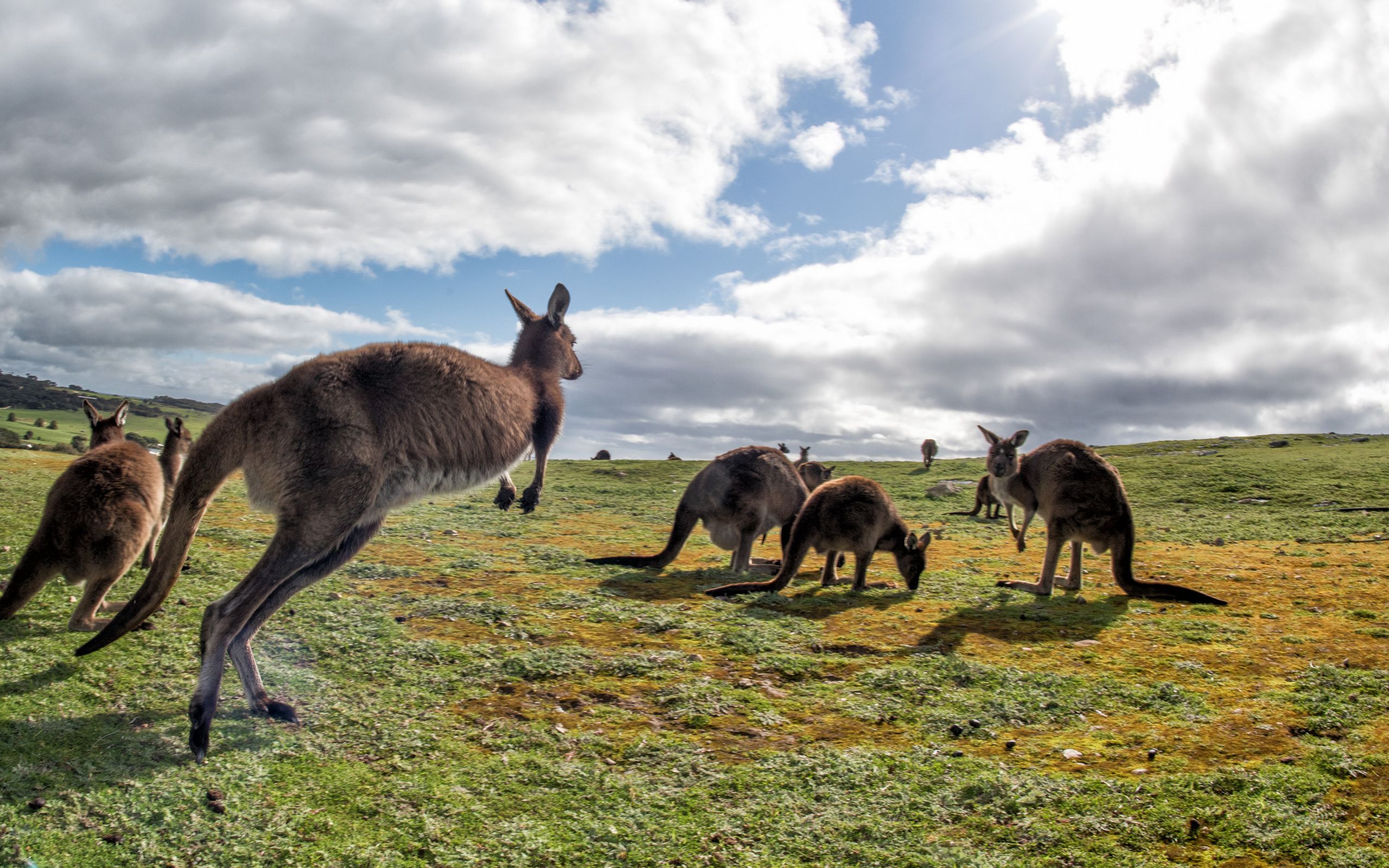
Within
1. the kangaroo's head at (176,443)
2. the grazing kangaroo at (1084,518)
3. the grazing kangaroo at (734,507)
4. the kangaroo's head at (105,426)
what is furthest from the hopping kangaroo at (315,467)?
the grazing kangaroo at (1084,518)

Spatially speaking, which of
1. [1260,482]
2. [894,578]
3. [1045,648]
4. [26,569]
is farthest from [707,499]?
[1260,482]

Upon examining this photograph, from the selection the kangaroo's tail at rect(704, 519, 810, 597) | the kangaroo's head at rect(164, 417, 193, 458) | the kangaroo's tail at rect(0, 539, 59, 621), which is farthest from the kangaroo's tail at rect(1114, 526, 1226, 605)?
the kangaroo's head at rect(164, 417, 193, 458)

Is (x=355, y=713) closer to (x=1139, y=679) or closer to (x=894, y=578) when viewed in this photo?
(x=1139, y=679)

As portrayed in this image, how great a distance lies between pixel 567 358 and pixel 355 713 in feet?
13.5

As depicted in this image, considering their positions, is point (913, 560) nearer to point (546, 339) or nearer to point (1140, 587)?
point (1140, 587)

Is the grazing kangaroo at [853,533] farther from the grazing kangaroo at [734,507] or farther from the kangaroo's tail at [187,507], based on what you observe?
the kangaroo's tail at [187,507]

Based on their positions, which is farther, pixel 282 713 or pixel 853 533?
pixel 853 533

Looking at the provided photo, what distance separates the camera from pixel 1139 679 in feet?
19.8

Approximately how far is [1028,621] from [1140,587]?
236cm

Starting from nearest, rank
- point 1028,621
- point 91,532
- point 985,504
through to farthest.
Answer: point 91,532 < point 1028,621 < point 985,504

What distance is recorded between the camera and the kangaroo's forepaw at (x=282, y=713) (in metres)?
4.60

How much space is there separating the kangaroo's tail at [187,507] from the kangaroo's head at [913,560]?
7.60 meters

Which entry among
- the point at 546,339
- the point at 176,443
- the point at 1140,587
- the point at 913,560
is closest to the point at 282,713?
the point at 546,339

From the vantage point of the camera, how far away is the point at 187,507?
196 inches
